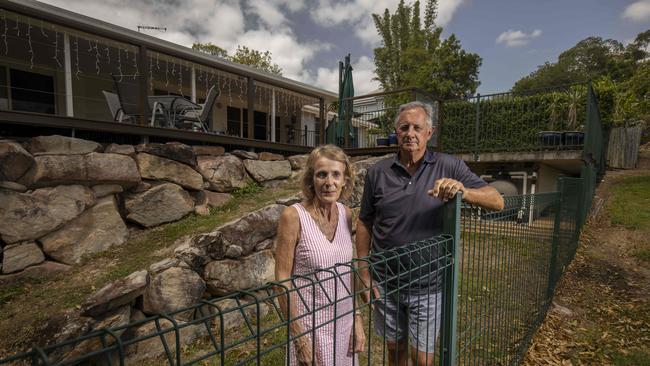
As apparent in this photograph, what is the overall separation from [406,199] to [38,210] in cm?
446

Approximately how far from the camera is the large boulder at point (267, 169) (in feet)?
20.5

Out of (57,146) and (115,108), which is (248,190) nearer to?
(57,146)

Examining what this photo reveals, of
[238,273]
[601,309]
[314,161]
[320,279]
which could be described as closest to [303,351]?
[320,279]

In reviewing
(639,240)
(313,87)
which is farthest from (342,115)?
(639,240)

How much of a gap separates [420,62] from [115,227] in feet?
70.0

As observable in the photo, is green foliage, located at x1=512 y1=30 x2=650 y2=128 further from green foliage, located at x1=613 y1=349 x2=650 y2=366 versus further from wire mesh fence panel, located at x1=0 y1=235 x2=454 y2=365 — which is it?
wire mesh fence panel, located at x1=0 y1=235 x2=454 y2=365

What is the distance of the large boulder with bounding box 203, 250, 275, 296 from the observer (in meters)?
4.22

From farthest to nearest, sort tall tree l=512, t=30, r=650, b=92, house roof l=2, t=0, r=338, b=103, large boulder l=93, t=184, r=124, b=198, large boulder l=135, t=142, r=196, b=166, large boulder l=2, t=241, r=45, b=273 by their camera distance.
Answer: tall tree l=512, t=30, r=650, b=92 → large boulder l=135, t=142, r=196, b=166 → large boulder l=93, t=184, r=124, b=198 → house roof l=2, t=0, r=338, b=103 → large boulder l=2, t=241, r=45, b=273

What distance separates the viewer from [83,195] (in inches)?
171

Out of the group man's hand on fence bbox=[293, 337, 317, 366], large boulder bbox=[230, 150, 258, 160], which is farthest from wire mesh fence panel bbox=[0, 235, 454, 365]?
large boulder bbox=[230, 150, 258, 160]

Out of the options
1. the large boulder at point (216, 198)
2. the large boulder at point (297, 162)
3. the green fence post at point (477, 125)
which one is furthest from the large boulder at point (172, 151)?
the green fence post at point (477, 125)

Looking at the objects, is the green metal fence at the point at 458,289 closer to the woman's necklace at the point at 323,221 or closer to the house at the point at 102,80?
the woman's necklace at the point at 323,221

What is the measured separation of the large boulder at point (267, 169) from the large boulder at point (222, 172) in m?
0.22

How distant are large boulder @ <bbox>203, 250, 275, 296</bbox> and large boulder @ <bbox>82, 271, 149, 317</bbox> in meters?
0.75
